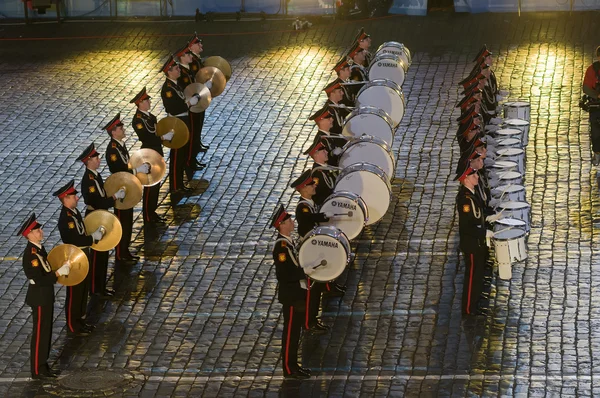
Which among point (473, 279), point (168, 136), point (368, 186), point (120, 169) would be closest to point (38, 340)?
point (120, 169)

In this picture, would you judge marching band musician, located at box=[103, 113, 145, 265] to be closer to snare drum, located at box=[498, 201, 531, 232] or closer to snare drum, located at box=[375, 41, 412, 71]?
snare drum, located at box=[498, 201, 531, 232]

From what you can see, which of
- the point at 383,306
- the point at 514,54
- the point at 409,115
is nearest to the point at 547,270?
the point at 383,306

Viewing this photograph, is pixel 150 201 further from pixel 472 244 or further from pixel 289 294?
pixel 472 244

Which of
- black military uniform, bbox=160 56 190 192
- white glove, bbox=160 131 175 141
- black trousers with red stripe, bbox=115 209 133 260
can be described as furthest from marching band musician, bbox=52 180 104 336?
black military uniform, bbox=160 56 190 192

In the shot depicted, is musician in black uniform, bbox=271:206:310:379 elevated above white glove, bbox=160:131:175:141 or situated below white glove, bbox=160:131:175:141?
above

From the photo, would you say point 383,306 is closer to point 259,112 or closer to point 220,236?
point 220,236

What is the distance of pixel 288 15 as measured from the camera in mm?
29000

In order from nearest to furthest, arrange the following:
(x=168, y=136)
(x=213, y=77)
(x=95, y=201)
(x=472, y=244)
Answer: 1. (x=472, y=244)
2. (x=95, y=201)
3. (x=168, y=136)
4. (x=213, y=77)

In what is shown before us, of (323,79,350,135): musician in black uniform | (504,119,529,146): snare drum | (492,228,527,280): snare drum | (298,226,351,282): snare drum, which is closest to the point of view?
(298,226,351,282): snare drum

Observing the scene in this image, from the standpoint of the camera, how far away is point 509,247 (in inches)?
606

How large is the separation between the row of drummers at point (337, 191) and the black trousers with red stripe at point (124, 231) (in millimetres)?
2345

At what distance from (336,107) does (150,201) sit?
9.31 ft

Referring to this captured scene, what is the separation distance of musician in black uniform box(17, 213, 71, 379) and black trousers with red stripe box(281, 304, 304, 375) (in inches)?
90.8

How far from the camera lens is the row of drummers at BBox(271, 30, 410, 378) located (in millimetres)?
14289
